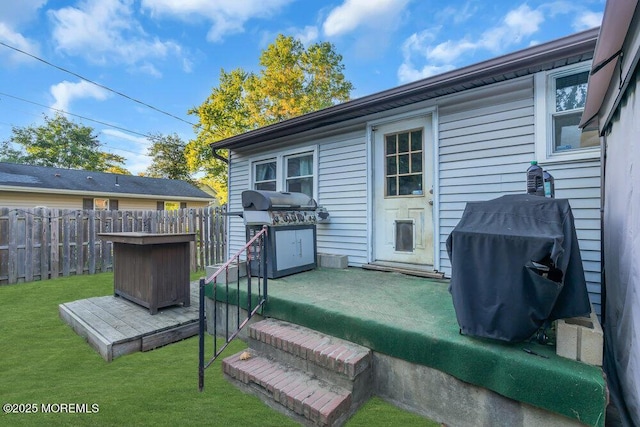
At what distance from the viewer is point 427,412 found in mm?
1927

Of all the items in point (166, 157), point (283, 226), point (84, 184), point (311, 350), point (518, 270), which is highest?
point (166, 157)

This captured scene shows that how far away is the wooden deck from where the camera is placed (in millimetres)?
2926

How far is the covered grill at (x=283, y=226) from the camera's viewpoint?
3.74 m

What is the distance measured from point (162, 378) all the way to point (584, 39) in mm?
4733

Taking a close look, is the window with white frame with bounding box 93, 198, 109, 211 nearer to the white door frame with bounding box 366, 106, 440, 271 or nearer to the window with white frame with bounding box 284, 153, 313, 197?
the window with white frame with bounding box 284, 153, 313, 197

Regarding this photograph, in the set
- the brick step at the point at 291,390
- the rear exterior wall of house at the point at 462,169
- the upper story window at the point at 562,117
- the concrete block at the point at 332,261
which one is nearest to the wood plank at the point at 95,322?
the brick step at the point at 291,390

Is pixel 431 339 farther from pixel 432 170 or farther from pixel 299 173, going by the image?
pixel 299 173

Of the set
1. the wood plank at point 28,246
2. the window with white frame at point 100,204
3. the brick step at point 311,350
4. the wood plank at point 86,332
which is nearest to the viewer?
the brick step at point 311,350

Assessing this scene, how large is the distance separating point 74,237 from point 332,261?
6.37 m

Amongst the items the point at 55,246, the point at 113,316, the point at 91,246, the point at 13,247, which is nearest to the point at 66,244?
the point at 55,246

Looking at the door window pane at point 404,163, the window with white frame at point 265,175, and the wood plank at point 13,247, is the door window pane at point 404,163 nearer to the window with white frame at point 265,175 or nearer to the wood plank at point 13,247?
the window with white frame at point 265,175

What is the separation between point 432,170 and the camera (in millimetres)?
3889

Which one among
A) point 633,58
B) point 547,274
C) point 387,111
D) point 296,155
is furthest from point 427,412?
point 296,155

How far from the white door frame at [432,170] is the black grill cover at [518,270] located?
6.22 ft
